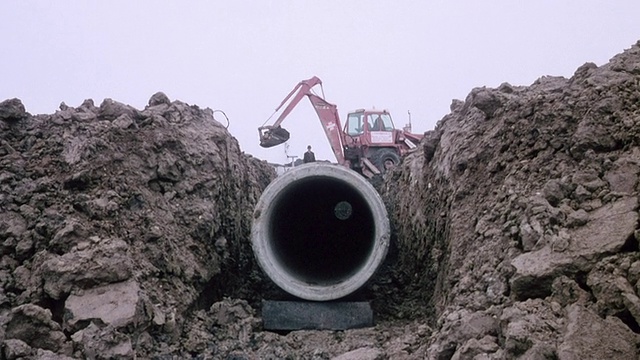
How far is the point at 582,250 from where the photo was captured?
3322 mm

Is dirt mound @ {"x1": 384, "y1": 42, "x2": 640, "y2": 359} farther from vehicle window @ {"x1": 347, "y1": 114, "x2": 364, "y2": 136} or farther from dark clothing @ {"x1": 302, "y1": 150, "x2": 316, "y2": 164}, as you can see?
vehicle window @ {"x1": 347, "y1": 114, "x2": 364, "y2": 136}

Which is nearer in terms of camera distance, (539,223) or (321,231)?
(539,223)

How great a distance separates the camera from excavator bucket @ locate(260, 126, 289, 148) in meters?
14.6

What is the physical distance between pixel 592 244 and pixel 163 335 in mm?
2924

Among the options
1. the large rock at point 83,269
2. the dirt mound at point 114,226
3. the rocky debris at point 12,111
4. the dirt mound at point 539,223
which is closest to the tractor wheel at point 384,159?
the dirt mound at point 114,226

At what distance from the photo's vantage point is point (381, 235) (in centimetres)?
604

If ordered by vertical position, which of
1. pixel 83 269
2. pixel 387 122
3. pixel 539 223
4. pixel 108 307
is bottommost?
pixel 108 307

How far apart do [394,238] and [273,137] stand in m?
7.64

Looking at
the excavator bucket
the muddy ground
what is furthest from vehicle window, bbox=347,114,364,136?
the muddy ground

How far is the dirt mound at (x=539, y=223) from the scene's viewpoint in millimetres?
3008

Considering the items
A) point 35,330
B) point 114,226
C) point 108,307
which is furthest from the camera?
point 114,226

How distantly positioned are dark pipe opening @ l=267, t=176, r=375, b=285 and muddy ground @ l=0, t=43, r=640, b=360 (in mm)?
395

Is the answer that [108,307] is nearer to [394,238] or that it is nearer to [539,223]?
[539,223]

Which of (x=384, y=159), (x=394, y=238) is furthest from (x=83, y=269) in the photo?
(x=384, y=159)
